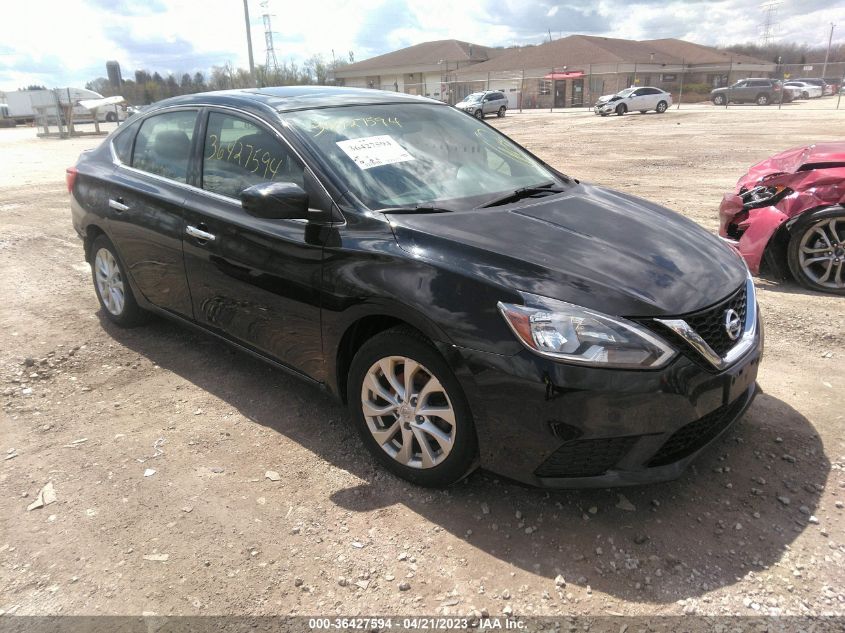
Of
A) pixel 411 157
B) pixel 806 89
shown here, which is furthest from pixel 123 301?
pixel 806 89

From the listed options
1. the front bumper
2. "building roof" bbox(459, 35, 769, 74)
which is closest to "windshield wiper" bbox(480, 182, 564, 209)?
the front bumper

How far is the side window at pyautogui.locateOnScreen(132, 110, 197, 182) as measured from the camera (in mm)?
3980

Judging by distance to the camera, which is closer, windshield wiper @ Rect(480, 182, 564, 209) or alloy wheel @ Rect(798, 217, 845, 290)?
windshield wiper @ Rect(480, 182, 564, 209)

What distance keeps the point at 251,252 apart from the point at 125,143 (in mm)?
2033

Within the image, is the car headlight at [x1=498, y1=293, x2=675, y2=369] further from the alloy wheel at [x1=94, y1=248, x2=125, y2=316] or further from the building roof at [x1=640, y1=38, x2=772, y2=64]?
the building roof at [x1=640, y1=38, x2=772, y2=64]

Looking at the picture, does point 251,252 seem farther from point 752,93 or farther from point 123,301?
point 752,93

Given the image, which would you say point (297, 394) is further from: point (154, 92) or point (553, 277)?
point (154, 92)

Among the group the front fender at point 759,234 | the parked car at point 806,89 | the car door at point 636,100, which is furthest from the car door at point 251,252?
the parked car at point 806,89

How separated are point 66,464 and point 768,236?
537cm

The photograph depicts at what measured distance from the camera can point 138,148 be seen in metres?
4.50

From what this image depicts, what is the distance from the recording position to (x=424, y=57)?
71.6m

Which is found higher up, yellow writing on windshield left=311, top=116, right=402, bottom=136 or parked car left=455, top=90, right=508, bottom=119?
yellow writing on windshield left=311, top=116, right=402, bottom=136

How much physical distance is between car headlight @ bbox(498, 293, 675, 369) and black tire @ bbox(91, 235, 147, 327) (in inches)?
132

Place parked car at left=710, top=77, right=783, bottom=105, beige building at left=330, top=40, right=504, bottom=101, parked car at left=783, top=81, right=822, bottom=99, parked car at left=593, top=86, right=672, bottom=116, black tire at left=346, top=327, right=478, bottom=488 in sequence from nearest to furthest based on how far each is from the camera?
black tire at left=346, top=327, right=478, bottom=488 < parked car at left=593, top=86, right=672, bottom=116 < parked car at left=710, top=77, right=783, bottom=105 < parked car at left=783, top=81, right=822, bottom=99 < beige building at left=330, top=40, right=504, bottom=101
